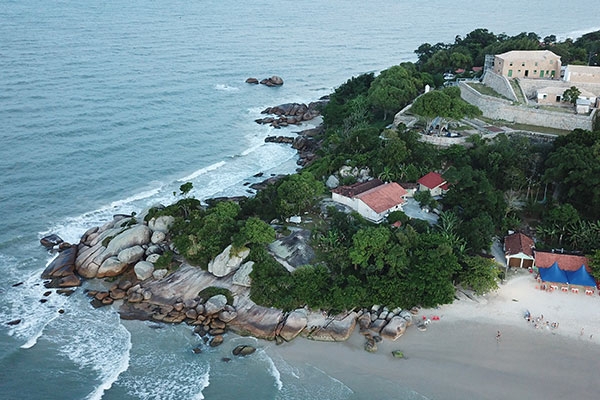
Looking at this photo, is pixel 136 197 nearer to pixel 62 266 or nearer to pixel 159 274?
pixel 62 266

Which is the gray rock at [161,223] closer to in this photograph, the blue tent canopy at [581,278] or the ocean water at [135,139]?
the ocean water at [135,139]

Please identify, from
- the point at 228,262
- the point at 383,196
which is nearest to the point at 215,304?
the point at 228,262

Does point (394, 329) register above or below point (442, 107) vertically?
below

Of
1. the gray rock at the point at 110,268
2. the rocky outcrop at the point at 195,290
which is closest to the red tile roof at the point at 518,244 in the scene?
the rocky outcrop at the point at 195,290

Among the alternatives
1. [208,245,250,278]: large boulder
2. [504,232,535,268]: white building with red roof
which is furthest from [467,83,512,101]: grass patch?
[208,245,250,278]: large boulder

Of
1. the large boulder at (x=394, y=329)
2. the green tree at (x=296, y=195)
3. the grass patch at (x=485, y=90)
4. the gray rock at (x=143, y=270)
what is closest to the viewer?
the large boulder at (x=394, y=329)
